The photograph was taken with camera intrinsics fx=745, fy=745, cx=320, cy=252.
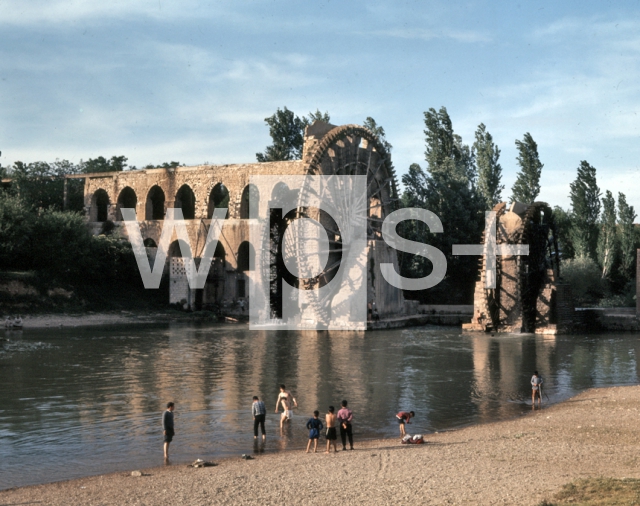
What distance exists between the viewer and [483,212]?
138ft

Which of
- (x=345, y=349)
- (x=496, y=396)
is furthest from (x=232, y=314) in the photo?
(x=496, y=396)

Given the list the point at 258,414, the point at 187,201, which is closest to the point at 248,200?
the point at 187,201

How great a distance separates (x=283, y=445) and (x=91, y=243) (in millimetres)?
27249

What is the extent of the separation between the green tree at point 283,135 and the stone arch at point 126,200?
9.94 metres

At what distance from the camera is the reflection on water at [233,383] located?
1256cm

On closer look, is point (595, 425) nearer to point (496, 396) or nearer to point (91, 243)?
point (496, 396)

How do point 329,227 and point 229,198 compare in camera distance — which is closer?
point 329,227

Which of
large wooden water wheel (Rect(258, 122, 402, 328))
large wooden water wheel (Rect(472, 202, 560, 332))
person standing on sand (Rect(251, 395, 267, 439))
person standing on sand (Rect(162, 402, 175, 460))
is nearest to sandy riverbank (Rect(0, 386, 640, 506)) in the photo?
person standing on sand (Rect(162, 402, 175, 460))

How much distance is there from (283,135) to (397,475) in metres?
42.5

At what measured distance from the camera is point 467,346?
2722cm

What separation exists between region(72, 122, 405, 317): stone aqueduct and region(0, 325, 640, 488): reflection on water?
708 centimetres

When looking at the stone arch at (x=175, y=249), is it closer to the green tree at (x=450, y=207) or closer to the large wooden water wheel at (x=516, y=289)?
the green tree at (x=450, y=207)

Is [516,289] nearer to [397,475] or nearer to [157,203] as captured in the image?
[397,475]

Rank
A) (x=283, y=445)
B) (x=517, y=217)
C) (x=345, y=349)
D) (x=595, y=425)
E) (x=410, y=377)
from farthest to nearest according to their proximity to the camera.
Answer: (x=517, y=217), (x=345, y=349), (x=410, y=377), (x=595, y=425), (x=283, y=445)
